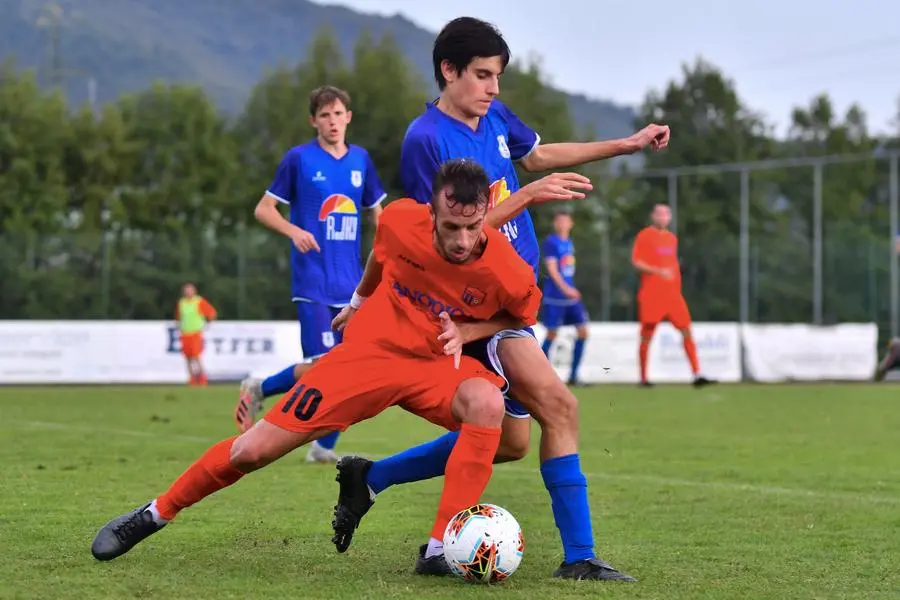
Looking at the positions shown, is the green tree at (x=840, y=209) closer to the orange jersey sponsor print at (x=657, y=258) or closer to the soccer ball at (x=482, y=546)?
the orange jersey sponsor print at (x=657, y=258)

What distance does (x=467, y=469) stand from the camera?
5.25 m

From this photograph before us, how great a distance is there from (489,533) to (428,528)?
4.99 feet

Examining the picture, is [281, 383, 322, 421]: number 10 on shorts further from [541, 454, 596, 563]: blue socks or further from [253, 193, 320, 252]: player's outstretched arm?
[253, 193, 320, 252]: player's outstretched arm

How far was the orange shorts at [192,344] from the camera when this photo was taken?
23.8m

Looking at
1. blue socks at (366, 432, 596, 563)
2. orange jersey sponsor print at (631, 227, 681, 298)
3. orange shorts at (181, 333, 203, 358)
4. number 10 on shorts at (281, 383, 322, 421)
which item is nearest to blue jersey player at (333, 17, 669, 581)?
blue socks at (366, 432, 596, 563)

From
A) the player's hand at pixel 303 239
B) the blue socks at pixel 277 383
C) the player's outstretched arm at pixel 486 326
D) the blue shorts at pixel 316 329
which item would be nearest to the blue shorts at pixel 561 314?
the blue shorts at pixel 316 329

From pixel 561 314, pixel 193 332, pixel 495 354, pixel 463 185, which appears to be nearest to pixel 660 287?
pixel 561 314

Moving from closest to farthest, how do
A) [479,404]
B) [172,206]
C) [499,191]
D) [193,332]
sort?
[479,404], [499,191], [193,332], [172,206]

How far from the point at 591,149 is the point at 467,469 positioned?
1.62m

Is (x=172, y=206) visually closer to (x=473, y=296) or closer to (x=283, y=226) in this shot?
(x=283, y=226)

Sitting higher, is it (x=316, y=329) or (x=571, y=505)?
(x=316, y=329)

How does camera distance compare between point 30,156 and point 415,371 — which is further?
point 30,156

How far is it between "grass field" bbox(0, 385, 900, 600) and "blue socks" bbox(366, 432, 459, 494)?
12.6 inches

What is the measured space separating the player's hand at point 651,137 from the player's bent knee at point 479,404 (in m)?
1.16
